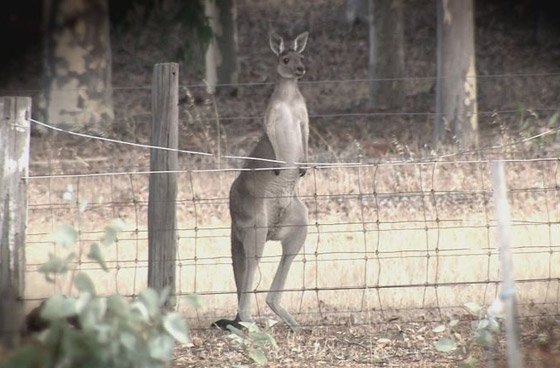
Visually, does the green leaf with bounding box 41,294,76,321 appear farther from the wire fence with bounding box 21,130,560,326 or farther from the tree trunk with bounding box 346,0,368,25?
the tree trunk with bounding box 346,0,368,25

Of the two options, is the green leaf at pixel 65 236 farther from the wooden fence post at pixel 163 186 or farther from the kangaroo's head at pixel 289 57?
the kangaroo's head at pixel 289 57

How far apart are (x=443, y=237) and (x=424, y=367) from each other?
3.42 metres

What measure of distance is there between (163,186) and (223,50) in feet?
50.4

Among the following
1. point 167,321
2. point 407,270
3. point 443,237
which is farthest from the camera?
point 443,237

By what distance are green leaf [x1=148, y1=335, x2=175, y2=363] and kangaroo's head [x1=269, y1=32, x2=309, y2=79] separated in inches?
176

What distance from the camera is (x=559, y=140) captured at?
1380 cm

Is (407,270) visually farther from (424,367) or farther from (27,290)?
(27,290)

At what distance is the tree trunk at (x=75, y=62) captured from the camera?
17.3m

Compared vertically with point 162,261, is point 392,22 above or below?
above

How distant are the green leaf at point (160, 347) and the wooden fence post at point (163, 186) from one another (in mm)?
2956

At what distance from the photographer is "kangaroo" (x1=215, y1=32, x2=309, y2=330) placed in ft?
25.7

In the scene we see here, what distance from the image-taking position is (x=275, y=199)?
7.99 metres

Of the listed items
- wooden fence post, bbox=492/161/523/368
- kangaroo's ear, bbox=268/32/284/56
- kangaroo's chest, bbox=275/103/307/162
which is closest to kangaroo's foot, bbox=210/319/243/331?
kangaroo's chest, bbox=275/103/307/162

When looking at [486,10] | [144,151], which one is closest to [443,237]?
[144,151]
